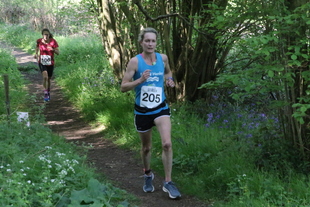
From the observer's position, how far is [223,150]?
5754mm

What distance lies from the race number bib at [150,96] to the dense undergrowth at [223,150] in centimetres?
113

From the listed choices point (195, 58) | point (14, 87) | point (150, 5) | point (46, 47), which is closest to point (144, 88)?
point (195, 58)

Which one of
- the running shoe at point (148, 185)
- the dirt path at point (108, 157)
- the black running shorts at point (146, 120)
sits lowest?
the dirt path at point (108, 157)

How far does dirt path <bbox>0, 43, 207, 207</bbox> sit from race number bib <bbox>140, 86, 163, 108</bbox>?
3.72ft

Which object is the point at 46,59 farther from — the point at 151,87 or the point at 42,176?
the point at 42,176

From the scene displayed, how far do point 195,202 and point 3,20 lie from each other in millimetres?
37594

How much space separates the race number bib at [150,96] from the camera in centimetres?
482

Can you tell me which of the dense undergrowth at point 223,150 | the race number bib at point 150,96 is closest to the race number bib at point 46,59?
the dense undergrowth at point 223,150

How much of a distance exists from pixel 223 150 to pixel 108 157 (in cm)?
216

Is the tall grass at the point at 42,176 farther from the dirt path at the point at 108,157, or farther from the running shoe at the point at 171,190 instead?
the running shoe at the point at 171,190

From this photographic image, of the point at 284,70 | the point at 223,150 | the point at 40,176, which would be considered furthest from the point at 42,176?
the point at 284,70

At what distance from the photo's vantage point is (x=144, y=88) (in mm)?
Answer: 4824

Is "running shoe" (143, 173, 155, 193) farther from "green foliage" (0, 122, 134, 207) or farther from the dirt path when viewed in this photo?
"green foliage" (0, 122, 134, 207)

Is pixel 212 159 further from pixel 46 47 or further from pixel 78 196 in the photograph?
pixel 46 47
